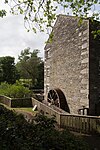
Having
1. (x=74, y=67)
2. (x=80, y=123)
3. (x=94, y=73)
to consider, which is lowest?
(x=80, y=123)

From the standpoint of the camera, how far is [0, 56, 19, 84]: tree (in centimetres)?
4435

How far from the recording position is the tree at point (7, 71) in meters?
44.3

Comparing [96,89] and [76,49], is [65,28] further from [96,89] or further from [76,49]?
[96,89]

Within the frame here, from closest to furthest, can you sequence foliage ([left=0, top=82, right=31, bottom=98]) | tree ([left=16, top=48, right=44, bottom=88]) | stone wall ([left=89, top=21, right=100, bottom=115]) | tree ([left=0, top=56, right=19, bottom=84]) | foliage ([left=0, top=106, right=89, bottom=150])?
1. foliage ([left=0, top=106, right=89, bottom=150])
2. stone wall ([left=89, top=21, right=100, bottom=115])
3. foliage ([left=0, top=82, right=31, bottom=98])
4. tree ([left=0, top=56, right=19, bottom=84])
5. tree ([left=16, top=48, right=44, bottom=88])

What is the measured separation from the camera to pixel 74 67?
52.3 feet

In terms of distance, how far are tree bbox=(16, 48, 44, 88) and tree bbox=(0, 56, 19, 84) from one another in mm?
4932

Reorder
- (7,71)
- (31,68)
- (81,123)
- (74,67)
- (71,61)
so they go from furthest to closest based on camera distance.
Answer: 1. (31,68)
2. (7,71)
3. (71,61)
4. (74,67)
5. (81,123)

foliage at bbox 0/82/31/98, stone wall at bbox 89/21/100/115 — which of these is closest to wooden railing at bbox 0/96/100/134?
stone wall at bbox 89/21/100/115

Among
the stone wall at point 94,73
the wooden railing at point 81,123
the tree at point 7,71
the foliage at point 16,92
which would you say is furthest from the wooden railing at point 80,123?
the tree at point 7,71

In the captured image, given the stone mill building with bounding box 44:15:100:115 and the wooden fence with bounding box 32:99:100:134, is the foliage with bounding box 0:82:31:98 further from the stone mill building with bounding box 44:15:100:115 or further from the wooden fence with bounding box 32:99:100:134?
the wooden fence with bounding box 32:99:100:134

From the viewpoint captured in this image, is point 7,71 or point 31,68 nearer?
point 7,71

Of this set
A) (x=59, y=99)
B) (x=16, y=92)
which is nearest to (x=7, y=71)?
A: (x=16, y=92)

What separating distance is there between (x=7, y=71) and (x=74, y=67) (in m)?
30.9

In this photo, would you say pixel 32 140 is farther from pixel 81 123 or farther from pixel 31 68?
pixel 31 68
